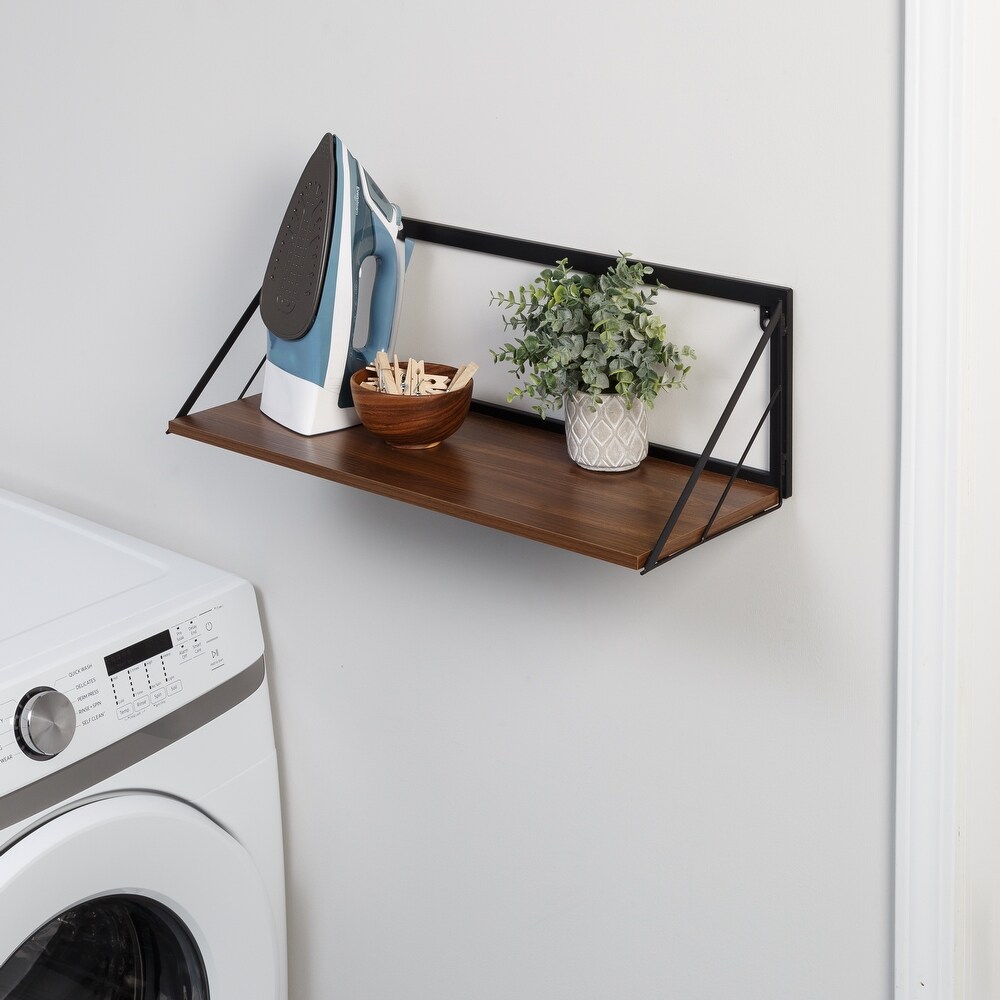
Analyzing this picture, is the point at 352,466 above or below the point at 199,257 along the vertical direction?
below

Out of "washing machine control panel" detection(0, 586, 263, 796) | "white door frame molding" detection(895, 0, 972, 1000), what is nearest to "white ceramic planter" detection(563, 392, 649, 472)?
"white door frame molding" detection(895, 0, 972, 1000)

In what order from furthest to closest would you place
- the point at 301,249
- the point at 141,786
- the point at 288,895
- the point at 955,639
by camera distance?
the point at 288,895 → the point at 141,786 → the point at 301,249 → the point at 955,639

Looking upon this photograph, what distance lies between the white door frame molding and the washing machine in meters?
0.67

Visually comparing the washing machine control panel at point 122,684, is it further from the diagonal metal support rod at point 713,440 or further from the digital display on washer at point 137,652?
the diagonal metal support rod at point 713,440

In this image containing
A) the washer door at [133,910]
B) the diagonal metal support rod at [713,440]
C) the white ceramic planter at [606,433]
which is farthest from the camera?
the washer door at [133,910]

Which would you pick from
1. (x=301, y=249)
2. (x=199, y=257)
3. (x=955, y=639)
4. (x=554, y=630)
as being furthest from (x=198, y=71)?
(x=955, y=639)

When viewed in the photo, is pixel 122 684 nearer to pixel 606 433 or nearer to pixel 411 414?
pixel 411 414

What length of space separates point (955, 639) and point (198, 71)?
2.86ft

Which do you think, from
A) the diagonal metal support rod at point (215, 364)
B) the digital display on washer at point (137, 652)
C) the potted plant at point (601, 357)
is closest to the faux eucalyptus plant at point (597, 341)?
the potted plant at point (601, 357)

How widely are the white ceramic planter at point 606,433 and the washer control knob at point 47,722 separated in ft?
1.72

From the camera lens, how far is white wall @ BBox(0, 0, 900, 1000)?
0.82m

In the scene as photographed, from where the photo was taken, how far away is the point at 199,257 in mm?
1180

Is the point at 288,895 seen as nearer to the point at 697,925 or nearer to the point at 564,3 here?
the point at 697,925

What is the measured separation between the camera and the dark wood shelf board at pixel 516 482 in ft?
2.52
